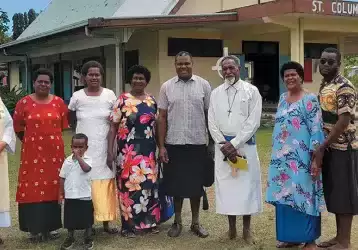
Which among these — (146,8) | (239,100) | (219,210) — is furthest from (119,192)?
(146,8)

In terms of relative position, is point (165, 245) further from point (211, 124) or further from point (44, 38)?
point (44, 38)

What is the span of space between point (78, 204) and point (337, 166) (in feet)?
7.57

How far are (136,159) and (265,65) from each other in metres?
12.4

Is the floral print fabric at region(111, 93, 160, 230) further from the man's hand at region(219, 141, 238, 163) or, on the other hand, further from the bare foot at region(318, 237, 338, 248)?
the bare foot at region(318, 237, 338, 248)

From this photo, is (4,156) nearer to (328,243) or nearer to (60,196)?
(60,196)

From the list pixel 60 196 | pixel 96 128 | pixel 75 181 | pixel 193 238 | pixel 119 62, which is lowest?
pixel 193 238

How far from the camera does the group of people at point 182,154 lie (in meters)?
4.51

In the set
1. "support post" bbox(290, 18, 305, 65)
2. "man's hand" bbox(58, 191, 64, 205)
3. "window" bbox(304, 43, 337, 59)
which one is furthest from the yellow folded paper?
"window" bbox(304, 43, 337, 59)

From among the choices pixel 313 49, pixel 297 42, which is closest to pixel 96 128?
pixel 297 42

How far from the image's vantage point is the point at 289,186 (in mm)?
4559

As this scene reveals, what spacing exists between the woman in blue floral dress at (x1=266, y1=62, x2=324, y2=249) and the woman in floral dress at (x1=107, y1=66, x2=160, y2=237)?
1230 mm

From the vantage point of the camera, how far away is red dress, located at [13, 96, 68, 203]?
5.00m

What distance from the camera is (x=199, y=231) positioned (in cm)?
529

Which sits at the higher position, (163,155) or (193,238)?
(163,155)
